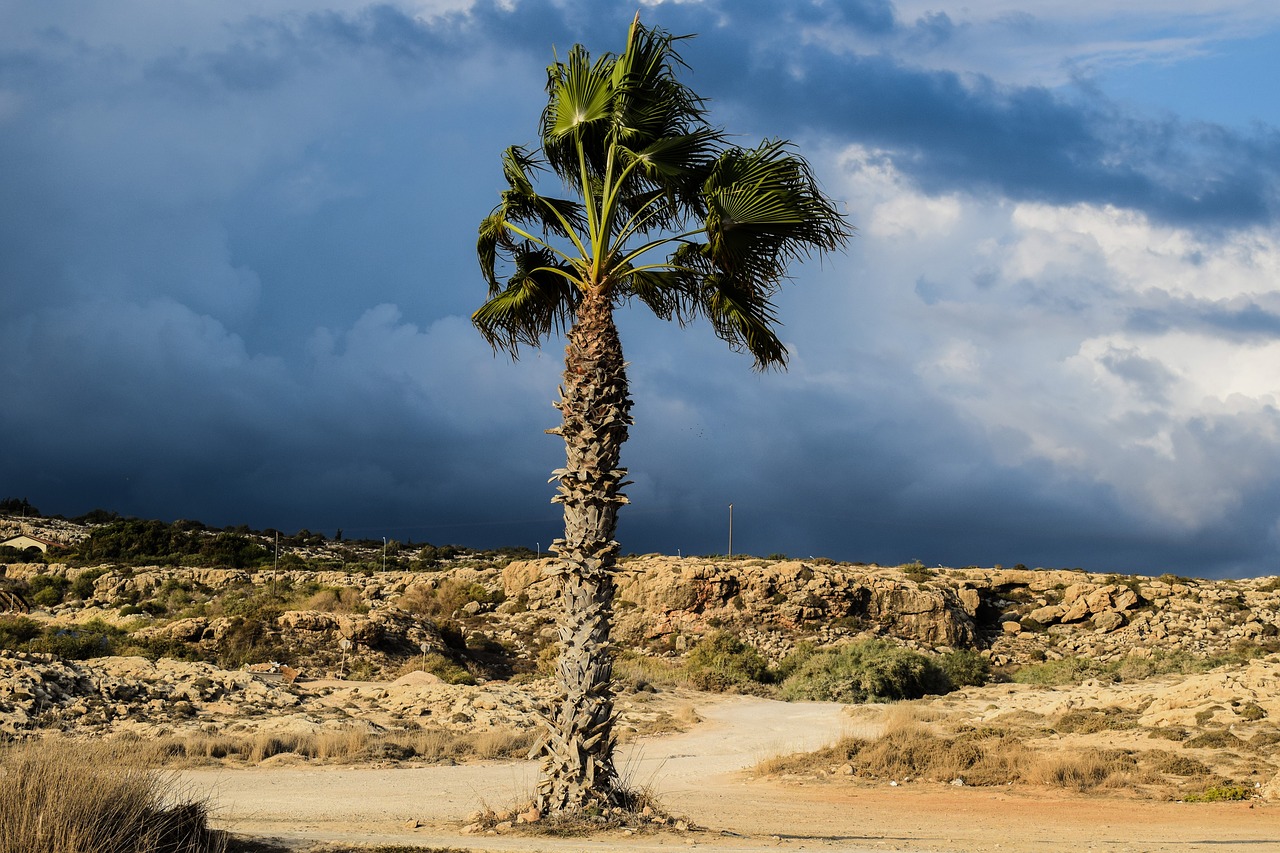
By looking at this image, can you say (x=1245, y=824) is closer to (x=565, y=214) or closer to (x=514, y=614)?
(x=565, y=214)

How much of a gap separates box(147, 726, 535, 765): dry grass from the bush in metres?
11.2

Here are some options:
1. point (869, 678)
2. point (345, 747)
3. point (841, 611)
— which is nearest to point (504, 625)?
point (841, 611)

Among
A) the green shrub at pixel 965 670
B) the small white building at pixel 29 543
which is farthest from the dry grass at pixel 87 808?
the small white building at pixel 29 543

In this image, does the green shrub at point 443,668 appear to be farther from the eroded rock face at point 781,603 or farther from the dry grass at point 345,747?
the eroded rock face at point 781,603

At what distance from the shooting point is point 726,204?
10.4m

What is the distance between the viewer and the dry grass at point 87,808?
6789mm

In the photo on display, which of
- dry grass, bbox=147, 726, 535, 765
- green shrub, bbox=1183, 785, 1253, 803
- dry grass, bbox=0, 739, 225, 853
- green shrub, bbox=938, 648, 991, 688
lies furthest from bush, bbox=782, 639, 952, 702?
dry grass, bbox=0, 739, 225, 853

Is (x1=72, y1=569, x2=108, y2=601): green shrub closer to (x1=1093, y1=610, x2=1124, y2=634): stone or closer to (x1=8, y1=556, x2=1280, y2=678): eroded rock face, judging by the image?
(x1=8, y1=556, x2=1280, y2=678): eroded rock face

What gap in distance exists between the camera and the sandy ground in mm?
10477

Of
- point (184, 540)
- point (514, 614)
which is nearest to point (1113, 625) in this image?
point (514, 614)

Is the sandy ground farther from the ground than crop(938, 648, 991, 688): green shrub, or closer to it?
→ closer to it

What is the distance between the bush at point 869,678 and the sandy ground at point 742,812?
31.7 feet

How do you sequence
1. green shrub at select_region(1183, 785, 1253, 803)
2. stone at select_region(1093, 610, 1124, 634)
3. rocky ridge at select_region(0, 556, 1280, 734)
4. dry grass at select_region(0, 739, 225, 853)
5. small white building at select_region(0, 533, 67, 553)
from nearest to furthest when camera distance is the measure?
dry grass at select_region(0, 739, 225, 853) → green shrub at select_region(1183, 785, 1253, 803) → rocky ridge at select_region(0, 556, 1280, 734) → stone at select_region(1093, 610, 1124, 634) → small white building at select_region(0, 533, 67, 553)

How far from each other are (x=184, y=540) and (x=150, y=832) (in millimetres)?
62108
